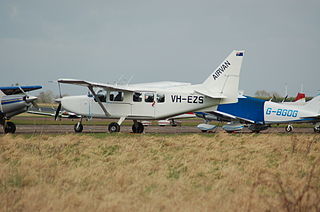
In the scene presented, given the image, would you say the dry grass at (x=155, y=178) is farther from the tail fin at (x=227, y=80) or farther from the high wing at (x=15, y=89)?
the high wing at (x=15, y=89)

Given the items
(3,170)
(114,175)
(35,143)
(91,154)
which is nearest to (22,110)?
(35,143)

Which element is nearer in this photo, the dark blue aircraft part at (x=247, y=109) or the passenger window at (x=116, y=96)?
the passenger window at (x=116, y=96)

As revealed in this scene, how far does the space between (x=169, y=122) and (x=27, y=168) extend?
3063cm

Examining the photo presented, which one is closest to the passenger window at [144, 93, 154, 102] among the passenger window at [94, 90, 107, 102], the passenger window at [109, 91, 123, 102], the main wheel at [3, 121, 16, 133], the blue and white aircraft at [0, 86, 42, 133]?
the passenger window at [109, 91, 123, 102]

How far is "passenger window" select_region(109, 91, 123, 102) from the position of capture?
21.5m

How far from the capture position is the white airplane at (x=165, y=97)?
21.2 metres

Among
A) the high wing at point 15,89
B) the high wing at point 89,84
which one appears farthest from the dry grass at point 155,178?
the high wing at point 15,89

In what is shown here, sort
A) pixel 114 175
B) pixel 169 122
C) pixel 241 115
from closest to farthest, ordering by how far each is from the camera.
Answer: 1. pixel 114 175
2. pixel 241 115
3. pixel 169 122

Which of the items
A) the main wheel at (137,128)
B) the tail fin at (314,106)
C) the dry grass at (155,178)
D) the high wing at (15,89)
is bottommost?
the main wheel at (137,128)

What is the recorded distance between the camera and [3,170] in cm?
826

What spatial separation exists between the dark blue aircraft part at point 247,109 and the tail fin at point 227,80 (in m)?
4.53

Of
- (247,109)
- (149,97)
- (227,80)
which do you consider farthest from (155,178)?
(247,109)

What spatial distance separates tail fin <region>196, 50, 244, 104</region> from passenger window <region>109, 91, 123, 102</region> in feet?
15.4

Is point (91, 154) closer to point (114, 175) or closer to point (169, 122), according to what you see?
point (114, 175)
